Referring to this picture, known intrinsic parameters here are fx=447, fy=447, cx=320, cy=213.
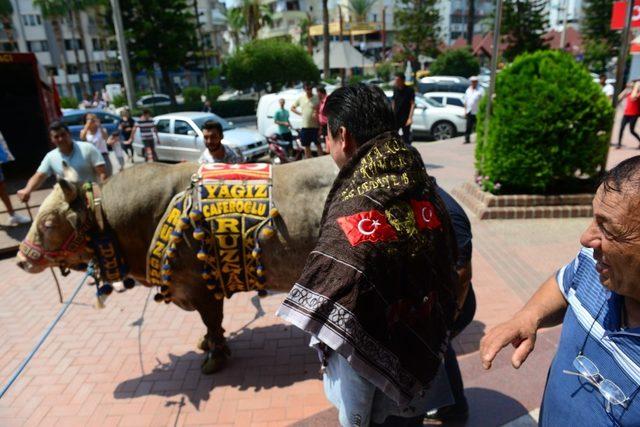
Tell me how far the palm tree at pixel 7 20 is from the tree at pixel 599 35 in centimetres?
5400

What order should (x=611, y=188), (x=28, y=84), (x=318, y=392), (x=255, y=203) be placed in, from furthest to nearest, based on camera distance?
(x=28, y=84) < (x=318, y=392) < (x=255, y=203) < (x=611, y=188)

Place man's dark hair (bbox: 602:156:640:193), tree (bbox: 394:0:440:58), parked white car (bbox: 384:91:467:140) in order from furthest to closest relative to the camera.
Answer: tree (bbox: 394:0:440:58) < parked white car (bbox: 384:91:467:140) < man's dark hair (bbox: 602:156:640:193)

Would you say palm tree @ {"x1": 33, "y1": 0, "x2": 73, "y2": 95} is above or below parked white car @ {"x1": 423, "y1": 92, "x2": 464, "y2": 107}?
above

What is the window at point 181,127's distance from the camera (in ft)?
42.9

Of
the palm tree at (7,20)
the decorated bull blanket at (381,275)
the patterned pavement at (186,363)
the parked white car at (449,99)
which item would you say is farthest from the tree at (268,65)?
the palm tree at (7,20)

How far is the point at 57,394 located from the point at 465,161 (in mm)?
9770

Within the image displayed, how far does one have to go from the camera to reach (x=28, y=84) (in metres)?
10.6

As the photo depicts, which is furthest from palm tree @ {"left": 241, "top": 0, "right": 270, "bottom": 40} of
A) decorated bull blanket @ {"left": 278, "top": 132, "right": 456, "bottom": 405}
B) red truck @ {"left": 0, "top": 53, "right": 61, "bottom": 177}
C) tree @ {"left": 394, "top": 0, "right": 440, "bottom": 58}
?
decorated bull blanket @ {"left": 278, "top": 132, "right": 456, "bottom": 405}

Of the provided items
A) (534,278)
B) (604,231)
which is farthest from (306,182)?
(534,278)

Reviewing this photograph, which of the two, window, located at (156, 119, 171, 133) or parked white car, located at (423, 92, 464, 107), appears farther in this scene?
parked white car, located at (423, 92, 464, 107)

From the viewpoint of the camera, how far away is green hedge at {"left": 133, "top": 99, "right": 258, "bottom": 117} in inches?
1118

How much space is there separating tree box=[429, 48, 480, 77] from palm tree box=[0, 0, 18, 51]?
4395cm

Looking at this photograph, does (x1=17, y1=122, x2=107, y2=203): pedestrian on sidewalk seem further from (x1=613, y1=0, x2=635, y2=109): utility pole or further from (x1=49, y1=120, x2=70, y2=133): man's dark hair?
(x1=613, y1=0, x2=635, y2=109): utility pole

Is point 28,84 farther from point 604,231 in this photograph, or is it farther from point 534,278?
point 604,231
